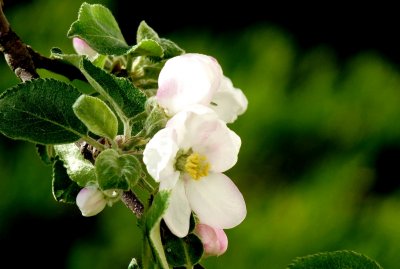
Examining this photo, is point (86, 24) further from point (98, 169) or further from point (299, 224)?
point (299, 224)

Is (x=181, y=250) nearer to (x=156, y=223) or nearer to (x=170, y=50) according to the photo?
(x=156, y=223)

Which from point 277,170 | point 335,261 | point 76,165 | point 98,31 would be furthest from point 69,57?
point 277,170

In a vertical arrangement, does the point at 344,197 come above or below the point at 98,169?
below

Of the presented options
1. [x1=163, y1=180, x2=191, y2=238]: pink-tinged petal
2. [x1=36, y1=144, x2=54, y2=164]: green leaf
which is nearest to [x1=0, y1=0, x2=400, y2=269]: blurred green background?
[x1=36, y1=144, x2=54, y2=164]: green leaf

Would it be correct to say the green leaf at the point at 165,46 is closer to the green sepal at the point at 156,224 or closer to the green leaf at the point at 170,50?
the green leaf at the point at 170,50

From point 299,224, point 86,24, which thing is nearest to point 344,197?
point 299,224

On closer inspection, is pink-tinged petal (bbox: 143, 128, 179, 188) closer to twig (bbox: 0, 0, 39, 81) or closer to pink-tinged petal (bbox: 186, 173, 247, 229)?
pink-tinged petal (bbox: 186, 173, 247, 229)
